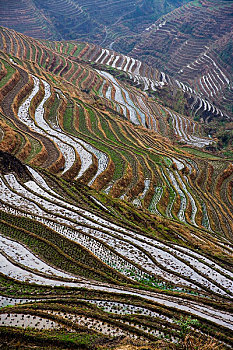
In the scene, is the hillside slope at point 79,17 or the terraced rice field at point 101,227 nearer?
the terraced rice field at point 101,227

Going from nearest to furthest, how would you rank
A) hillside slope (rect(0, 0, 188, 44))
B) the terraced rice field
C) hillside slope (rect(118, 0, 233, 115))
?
the terraced rice field → hillside slope (rect(118, 0, 233, 115)) → hillside slope (rect(0, 0, 188, 44))

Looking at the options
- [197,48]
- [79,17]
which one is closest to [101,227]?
[197,48]

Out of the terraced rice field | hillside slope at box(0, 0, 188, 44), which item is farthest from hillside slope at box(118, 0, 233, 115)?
the terraced rice field

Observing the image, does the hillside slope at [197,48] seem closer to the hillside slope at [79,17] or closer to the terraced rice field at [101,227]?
the hillside slope at [79,17]

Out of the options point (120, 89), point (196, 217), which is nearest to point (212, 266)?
point (196, 217)

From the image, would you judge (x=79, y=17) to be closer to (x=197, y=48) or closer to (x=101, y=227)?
(x=197, y=48)

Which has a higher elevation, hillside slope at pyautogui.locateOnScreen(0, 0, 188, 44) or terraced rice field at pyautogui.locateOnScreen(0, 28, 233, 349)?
hillside slope at pyautogui.locateOnScreen(0, 0, 188, 44)

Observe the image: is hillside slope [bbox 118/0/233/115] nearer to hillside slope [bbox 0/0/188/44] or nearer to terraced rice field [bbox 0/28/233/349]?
hillside slope [bbox 0/0/188/44]

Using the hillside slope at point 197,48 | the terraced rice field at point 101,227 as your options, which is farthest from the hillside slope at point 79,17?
the terraced rice field at point 101,227
